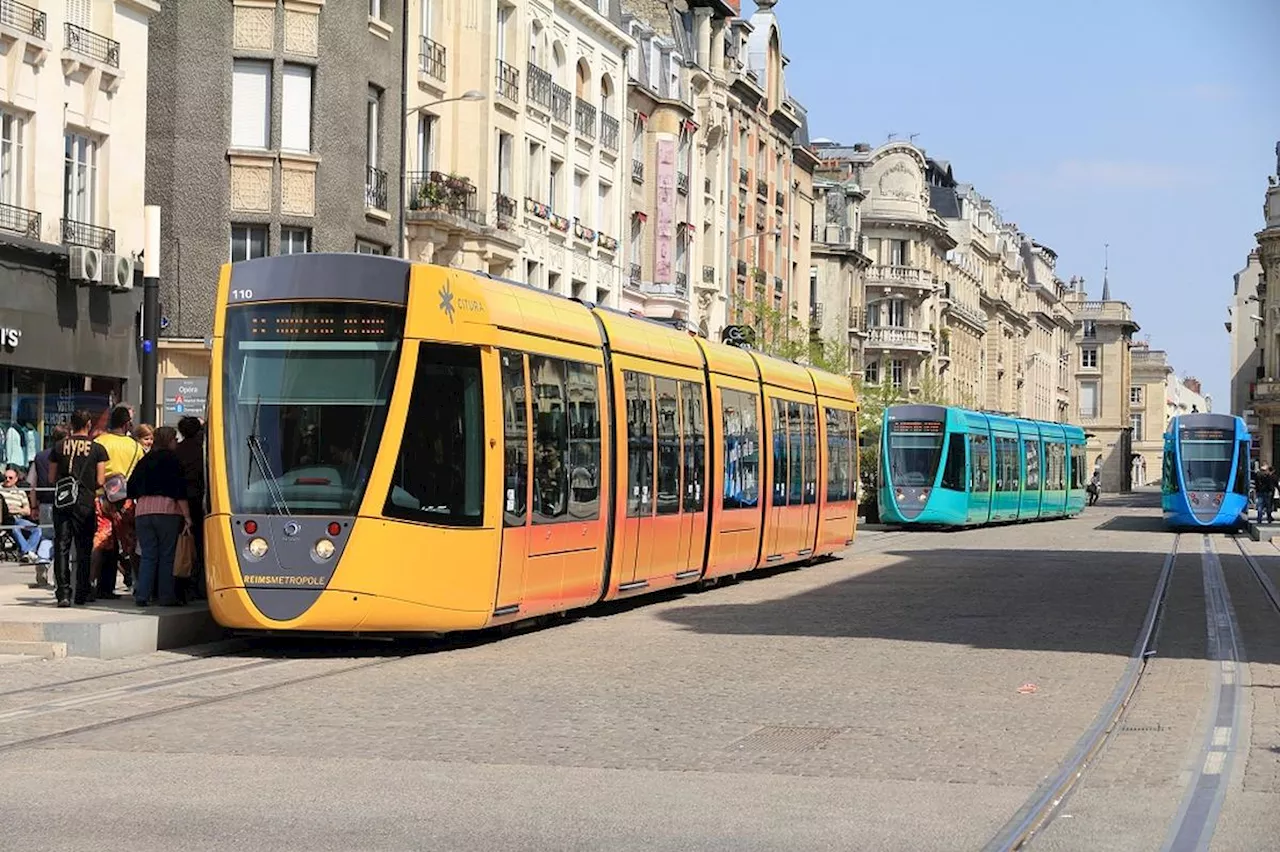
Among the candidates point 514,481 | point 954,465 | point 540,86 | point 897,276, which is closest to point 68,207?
point 514,481

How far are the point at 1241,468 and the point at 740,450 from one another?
32787 millimetres

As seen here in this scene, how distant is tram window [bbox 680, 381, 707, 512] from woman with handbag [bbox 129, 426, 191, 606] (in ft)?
22.9

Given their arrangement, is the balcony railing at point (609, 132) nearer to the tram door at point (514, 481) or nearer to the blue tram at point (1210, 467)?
the blue tram at point (1210, 467)

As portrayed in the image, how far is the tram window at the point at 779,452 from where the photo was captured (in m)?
29.7

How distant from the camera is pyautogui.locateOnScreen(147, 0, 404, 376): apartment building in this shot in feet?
127

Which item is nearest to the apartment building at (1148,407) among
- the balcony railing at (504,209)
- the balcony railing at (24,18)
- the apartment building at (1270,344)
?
the apartment building at (1270,344)

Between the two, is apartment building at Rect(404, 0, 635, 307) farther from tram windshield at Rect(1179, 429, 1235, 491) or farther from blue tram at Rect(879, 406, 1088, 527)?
tram windshield at Rect(1179, 429, 1235, 491)

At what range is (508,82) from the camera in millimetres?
49156

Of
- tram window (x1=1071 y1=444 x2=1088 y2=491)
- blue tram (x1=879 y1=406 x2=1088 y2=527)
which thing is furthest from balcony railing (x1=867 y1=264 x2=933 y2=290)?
blue tram (x1=879 y1=406 x2=1088 y2=527)

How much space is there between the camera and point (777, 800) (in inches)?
387

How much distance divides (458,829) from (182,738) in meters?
3.27

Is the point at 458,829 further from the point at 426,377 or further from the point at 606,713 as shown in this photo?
the point at 426,377

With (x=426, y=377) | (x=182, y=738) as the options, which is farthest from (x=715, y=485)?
(x=182, y=738)

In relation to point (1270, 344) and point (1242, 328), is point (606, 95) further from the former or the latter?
point (1242, 328)
